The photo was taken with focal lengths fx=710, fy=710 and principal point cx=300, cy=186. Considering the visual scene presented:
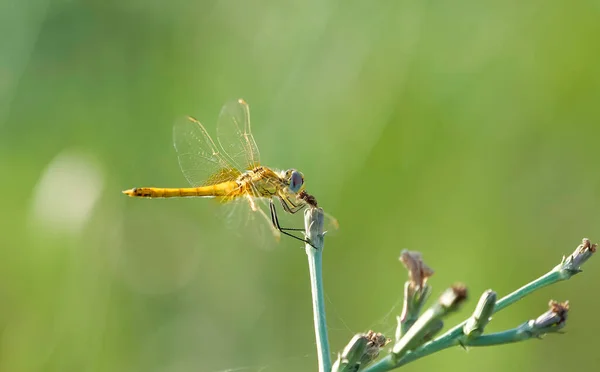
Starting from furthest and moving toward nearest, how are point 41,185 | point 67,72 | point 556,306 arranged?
1. point 67,72
2. point 41,185
3. point 556,306

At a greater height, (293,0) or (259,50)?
(293,0)

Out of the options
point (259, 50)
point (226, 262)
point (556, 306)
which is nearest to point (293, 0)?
point (259, 50)

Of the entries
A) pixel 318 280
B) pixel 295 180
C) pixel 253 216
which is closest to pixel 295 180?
pixel 295 180

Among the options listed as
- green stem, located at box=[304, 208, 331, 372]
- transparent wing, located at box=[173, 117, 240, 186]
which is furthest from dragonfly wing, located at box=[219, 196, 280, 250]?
green stem, located at box=[304, 208, 331, 372]

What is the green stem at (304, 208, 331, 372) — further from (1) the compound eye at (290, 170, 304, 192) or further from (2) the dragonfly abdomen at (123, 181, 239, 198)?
(2) the dragonfly abdomen at (123, 181, 239, 198)

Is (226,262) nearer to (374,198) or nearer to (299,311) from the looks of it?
(299,311)
